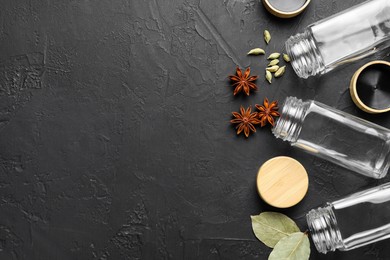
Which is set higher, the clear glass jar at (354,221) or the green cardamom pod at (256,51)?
the green cardamom pod at (256,51)

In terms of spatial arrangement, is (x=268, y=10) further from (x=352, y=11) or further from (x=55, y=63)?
(x=55, y=63)

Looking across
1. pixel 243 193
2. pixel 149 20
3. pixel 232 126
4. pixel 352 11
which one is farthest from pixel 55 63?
pixel 352 11

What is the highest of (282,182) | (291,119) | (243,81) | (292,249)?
(243,81)

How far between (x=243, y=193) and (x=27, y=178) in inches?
22.9

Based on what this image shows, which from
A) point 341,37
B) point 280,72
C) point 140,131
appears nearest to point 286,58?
point 280,72

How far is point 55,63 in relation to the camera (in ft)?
4.74

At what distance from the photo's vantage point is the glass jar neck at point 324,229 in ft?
4.46

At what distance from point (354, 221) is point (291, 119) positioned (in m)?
0.31

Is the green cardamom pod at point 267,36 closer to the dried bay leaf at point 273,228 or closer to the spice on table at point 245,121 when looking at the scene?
the spice on table at point 245,121

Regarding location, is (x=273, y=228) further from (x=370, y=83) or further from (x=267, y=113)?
(x=370, y=83)

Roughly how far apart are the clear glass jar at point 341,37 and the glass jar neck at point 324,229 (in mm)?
367

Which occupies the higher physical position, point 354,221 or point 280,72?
point 280,72

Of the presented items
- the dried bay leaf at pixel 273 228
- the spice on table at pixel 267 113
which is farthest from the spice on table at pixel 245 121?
the dried bay leaf at pixel 273 228

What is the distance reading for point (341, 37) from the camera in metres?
1.39
